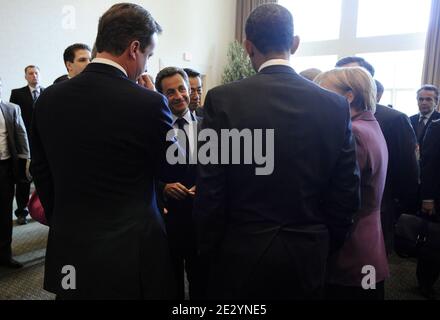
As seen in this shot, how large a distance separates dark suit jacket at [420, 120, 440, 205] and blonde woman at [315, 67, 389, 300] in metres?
1.34

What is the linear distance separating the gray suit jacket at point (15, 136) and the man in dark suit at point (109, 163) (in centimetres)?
211

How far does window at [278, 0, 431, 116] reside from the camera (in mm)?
6867

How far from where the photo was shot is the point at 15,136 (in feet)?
10.1

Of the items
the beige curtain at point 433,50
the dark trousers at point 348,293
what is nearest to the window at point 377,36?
the beige curtain at point 433,50

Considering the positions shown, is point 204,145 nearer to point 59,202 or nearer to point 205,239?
point 205,239

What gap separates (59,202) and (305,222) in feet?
2.65

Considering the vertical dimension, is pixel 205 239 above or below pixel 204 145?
below

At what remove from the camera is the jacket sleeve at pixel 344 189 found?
1.19 metres

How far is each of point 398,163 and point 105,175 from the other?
5.46ft

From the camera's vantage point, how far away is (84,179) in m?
1.13

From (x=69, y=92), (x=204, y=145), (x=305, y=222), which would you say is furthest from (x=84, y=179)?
(x=305, y=222)

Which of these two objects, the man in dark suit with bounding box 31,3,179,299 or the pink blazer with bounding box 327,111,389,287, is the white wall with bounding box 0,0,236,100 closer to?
the man in dark suit with bounding box 31,3,179,299

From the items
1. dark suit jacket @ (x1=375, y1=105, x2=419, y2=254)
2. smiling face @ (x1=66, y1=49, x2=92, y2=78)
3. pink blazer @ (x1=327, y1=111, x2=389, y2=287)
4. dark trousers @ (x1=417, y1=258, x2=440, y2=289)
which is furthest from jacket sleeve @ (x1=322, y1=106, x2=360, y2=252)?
dark trousers @ (x1=417, y1=258, x2=440, y2=289)

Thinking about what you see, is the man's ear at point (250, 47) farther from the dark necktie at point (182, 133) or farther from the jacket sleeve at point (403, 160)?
the jacket sleeve at point (403, 160)
